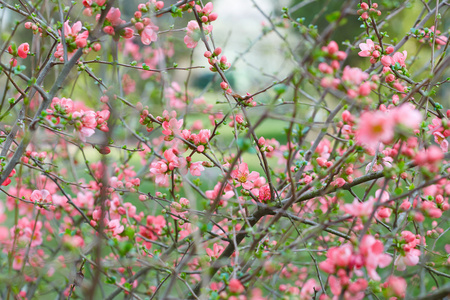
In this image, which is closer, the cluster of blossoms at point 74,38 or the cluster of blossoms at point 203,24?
the cluster of blossoms at point 74,38

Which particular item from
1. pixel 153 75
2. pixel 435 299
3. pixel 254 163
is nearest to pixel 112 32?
pixel 435 299

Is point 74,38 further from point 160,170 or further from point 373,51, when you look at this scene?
point 373,51

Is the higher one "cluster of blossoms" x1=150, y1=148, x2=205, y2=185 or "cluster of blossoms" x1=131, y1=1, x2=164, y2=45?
"cluster of blossoms" x1=131, y1=1, x2=164, y2=45

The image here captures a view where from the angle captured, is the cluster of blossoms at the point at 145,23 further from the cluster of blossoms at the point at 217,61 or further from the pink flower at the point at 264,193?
the pink flower at the point at 264,193

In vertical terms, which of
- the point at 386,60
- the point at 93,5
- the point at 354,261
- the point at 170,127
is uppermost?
the point at 386,60

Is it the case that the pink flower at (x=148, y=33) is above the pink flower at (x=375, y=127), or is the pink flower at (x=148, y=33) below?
above

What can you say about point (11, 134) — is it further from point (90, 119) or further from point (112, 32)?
point (112, 32)

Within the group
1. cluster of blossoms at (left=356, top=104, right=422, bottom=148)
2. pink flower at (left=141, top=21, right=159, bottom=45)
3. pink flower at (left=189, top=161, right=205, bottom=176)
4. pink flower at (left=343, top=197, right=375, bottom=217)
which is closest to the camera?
cluster of blossoms at (left=356, top=104, right=422, bottom=148)

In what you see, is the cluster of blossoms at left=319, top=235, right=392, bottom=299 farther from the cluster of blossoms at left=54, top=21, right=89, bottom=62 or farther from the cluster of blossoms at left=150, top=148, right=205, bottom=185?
the cluster of blossoms at left=54, top=21, right=89, bottom=62

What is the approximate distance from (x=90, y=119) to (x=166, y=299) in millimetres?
577

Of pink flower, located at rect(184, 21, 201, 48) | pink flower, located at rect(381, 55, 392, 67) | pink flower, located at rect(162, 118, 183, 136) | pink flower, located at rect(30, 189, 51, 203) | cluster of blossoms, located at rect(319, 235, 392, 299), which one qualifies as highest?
pink flower, located at rect(381, 55, 392, 67)

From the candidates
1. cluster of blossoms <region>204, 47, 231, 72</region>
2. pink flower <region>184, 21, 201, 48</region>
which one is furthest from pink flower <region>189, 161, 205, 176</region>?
pink flower <region>184, 21, 201, 48</region>

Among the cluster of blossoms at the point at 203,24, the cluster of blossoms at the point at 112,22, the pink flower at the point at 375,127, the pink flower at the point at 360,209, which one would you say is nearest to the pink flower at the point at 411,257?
the pink flower at the point at 360,209

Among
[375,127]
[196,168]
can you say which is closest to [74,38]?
[196,168]
